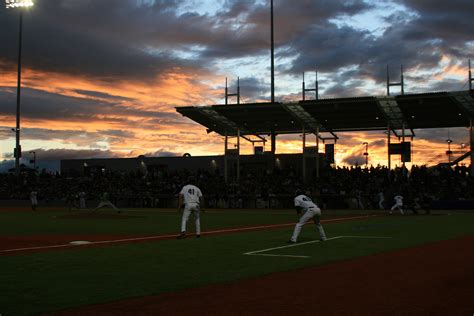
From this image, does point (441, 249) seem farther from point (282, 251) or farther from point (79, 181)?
point (79, 181)

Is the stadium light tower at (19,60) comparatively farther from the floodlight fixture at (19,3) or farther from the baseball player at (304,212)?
the baseball player at (304,212)

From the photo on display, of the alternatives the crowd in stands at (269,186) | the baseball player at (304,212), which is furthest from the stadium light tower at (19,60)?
the baseball player at (304,212)

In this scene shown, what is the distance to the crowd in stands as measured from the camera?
49312mm

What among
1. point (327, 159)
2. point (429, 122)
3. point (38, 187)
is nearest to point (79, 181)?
point (38, 187)

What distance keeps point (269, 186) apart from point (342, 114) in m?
10.3

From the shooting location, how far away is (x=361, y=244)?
16.1 meters

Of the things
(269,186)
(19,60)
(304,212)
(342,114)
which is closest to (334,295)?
(304,212)

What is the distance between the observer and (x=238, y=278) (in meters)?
9.97

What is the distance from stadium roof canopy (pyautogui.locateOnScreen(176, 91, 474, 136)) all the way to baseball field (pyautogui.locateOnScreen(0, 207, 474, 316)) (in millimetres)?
34860

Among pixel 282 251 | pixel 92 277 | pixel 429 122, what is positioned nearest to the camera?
pixel 92 277

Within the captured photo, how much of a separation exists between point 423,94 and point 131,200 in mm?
30907

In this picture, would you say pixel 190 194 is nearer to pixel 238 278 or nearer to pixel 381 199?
pixel 238 278

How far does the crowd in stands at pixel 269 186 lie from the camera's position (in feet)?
162

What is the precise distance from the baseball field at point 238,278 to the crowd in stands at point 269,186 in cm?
2768
